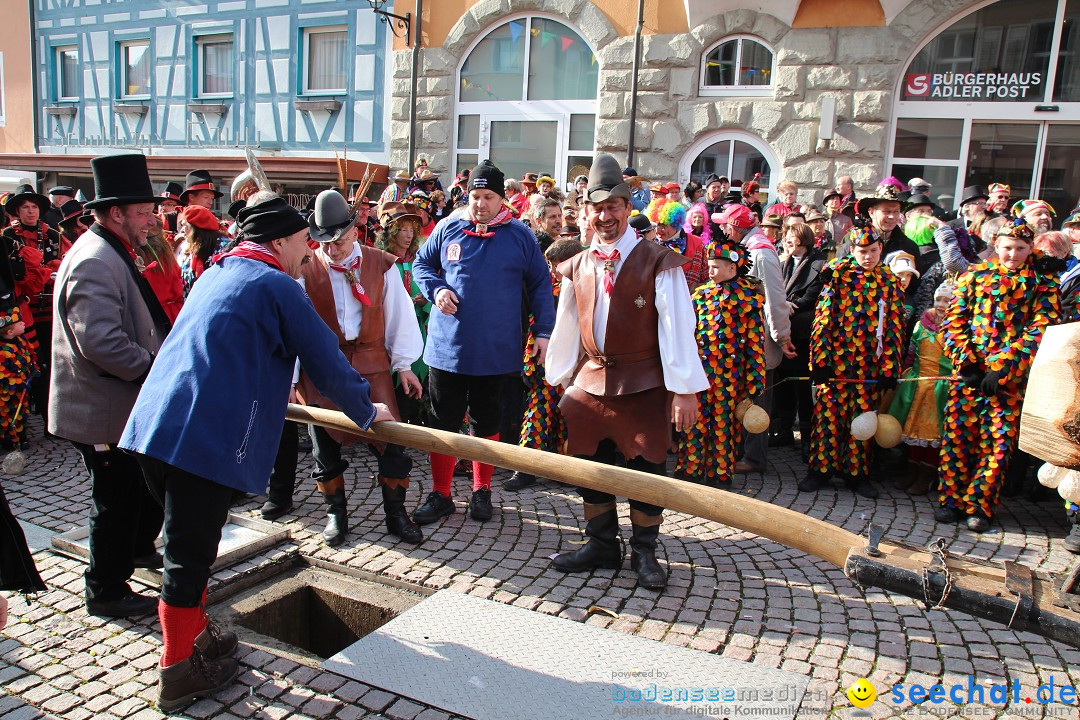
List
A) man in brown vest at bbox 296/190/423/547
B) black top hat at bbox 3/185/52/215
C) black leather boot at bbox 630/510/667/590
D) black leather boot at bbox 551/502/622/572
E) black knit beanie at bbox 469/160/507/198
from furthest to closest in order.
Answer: black top hat at bbox 3/185/52/215 → black knit beanie at bbox 469/160/507/198 → man in brown vest at bbox 296/190/423/547 → black leather boot at bbox 551/502/622/572 → black leather boot at bbox 630/510/667/590

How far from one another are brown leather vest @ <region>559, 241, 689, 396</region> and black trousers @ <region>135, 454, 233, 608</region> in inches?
73.3

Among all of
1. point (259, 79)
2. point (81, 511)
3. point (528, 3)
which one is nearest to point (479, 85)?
point (528, 3)

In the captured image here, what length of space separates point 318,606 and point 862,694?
2579 millimetres

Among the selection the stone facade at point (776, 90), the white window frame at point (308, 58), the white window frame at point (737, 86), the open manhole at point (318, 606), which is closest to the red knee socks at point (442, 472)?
the open manhole at point (318, 606)

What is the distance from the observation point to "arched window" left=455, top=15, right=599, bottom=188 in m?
13.0

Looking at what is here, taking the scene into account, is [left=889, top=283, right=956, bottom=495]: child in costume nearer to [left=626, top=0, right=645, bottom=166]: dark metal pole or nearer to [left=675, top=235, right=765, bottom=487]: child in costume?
[left=675, top=235, right=765, bottom=487]: child in costume

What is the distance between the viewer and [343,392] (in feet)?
10.3

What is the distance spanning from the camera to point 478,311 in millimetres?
4805

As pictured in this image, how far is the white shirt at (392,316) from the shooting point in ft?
15.0

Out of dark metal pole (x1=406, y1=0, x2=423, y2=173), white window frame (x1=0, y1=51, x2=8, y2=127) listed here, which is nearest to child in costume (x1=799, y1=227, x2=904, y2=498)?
dark metal pole (x1=406, y1=0, x2=423, y2=173)

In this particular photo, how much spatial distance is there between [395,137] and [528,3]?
10.6 ft

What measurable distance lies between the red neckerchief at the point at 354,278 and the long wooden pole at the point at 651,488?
1367 millimetres

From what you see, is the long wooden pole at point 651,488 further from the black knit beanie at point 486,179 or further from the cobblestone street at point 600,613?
the black knit beanie at point 486,179

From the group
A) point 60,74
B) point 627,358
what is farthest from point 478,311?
point 60,74
